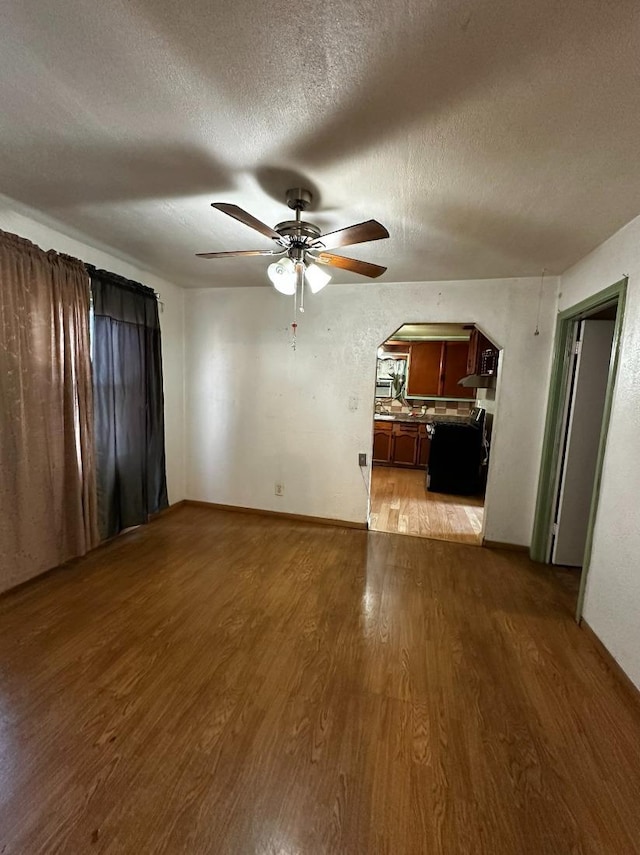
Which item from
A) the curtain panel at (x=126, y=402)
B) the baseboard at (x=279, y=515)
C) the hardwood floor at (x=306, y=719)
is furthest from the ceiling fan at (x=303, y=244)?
the baseboard at (x=279, y=515)

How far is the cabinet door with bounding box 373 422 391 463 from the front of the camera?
20.4 ft

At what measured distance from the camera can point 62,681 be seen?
169 cm

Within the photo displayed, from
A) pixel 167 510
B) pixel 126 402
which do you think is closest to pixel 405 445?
pixel 167 510

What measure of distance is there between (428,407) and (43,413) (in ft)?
18.1

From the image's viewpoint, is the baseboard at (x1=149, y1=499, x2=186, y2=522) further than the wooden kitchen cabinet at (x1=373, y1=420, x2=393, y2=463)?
No

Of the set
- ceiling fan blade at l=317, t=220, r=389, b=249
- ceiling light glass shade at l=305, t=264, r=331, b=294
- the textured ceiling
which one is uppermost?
the textured ceiling

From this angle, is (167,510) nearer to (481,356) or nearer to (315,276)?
(315,276)

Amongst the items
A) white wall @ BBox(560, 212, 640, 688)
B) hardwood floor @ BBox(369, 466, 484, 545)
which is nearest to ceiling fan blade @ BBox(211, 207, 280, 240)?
white wall @ BBox(560, 212, 640, 688)

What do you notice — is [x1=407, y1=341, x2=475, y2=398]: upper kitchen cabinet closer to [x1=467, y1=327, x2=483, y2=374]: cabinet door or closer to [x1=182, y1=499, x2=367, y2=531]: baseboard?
[x1=467, y1=327, x2=483, y2=374]: cabinet door

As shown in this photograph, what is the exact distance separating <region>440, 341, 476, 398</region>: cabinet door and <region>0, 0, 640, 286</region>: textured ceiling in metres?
3.78

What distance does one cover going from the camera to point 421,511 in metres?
4.25

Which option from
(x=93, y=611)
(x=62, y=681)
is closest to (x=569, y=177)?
(x=62, y=681)

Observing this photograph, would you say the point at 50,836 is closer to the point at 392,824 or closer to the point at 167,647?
the point at 167,647


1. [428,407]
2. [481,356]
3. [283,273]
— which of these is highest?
[283,273]
